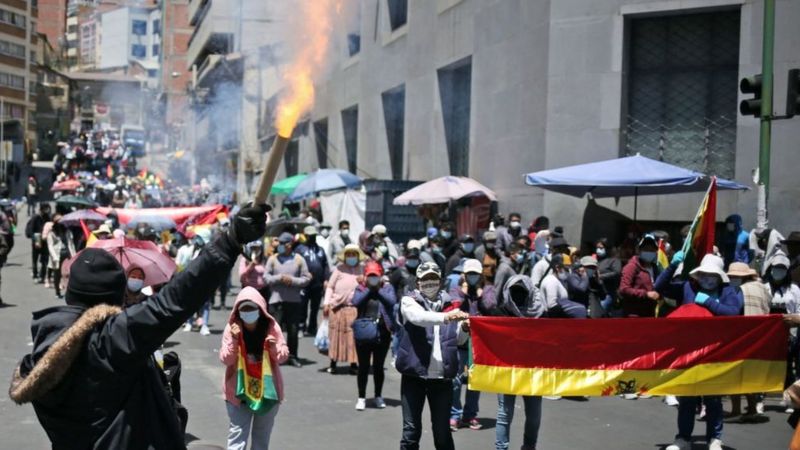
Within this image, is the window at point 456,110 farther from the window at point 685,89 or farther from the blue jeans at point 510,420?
the blue jeans at point 510,420

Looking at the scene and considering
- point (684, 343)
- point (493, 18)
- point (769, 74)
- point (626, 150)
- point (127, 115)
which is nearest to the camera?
point (684, 343)

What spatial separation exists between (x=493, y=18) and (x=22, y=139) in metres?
59.1

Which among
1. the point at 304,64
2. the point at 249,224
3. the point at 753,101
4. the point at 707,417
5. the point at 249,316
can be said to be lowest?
the point at 707,417

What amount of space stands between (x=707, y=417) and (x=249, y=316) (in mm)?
4222

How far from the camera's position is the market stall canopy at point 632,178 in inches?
537

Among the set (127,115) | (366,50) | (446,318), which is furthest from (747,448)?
(127,115)

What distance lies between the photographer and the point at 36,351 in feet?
12.4

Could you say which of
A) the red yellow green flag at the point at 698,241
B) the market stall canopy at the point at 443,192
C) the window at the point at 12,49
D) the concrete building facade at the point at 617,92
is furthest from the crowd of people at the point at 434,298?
the window at the point at 12,49

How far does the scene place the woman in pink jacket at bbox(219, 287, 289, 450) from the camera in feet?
24.4

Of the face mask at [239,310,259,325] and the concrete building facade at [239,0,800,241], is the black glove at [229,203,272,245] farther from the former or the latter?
the concrete building facade at [239,0,800,241]

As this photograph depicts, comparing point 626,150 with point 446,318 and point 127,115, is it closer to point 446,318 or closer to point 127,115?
point 446,318

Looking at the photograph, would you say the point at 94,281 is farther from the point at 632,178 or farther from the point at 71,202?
the point at 71,202

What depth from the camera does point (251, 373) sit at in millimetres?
7480

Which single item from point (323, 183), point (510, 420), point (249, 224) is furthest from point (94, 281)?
point (323, 183)
